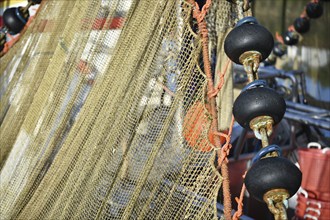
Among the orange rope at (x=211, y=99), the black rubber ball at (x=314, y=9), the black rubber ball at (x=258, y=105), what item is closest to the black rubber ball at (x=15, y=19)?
the orange rope at (x=211, y=99)

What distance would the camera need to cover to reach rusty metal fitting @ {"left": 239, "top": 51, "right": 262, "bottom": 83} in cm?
169

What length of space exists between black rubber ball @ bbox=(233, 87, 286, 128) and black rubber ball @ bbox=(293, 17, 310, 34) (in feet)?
19.5

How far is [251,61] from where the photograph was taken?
1705mm

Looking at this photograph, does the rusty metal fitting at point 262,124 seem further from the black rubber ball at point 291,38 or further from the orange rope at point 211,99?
the black rubber ball at point 291,38

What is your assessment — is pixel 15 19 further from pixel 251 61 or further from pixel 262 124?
pixel 262 124

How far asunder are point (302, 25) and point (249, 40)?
5.87m

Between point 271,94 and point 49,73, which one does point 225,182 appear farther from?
point 49,73

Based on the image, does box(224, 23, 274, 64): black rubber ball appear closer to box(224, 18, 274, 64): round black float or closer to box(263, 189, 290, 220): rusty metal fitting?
box(224, 18, 274, 64): round black float

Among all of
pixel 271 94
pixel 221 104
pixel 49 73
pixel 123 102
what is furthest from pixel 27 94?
pixel 271 94

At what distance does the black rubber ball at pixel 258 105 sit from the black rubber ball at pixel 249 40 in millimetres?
186

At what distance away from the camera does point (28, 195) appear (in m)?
2.37

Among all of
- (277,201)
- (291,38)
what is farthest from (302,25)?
(277,201)

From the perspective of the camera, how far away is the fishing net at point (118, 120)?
190cm

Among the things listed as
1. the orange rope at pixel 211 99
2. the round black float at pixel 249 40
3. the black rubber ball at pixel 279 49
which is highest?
the round black float at pixel 249 40
